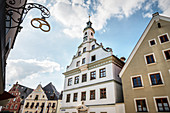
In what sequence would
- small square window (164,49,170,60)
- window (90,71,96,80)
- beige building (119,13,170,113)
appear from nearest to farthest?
beige building (119,13,170,113) < small square window (164,49,170,60) < window (90,71,96,80)

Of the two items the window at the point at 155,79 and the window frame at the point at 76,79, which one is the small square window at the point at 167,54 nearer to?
the window at the point at 155,79

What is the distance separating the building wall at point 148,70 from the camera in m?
12.3

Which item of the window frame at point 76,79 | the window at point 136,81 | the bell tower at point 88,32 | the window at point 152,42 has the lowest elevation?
the window at point 136,81

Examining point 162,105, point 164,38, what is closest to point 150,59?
point 164,38

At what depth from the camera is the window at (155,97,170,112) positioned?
36.9 feet

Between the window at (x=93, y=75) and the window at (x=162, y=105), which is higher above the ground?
the window at (x=93, y=75)

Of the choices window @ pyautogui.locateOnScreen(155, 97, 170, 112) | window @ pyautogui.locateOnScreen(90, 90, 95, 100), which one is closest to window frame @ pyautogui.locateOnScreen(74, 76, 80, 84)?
window @ pyautogui.locateOnScreen(90, 90, 95, 100)

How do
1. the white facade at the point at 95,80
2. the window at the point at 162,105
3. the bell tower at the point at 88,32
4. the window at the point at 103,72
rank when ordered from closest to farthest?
the window at the point at 162,105 < the white facade at the point at 95,80 < the window at the point at 103,72 < the bell tower at the point at 88,32

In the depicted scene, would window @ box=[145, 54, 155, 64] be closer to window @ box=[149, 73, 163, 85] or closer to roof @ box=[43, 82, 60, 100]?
window @ box=[149, 73, 163, 85]

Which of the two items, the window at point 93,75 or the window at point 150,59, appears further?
the window at point 93,75

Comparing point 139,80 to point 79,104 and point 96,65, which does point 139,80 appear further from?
point 79,104

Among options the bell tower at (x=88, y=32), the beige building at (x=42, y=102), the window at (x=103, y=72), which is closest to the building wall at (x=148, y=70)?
the window at (x=103, y=72)

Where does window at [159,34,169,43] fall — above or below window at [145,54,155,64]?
above

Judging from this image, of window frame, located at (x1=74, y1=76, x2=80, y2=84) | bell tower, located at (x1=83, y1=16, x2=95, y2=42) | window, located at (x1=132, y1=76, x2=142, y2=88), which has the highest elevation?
bell tower, located at (x1=83, y1=16, x2=95, y2=42)
